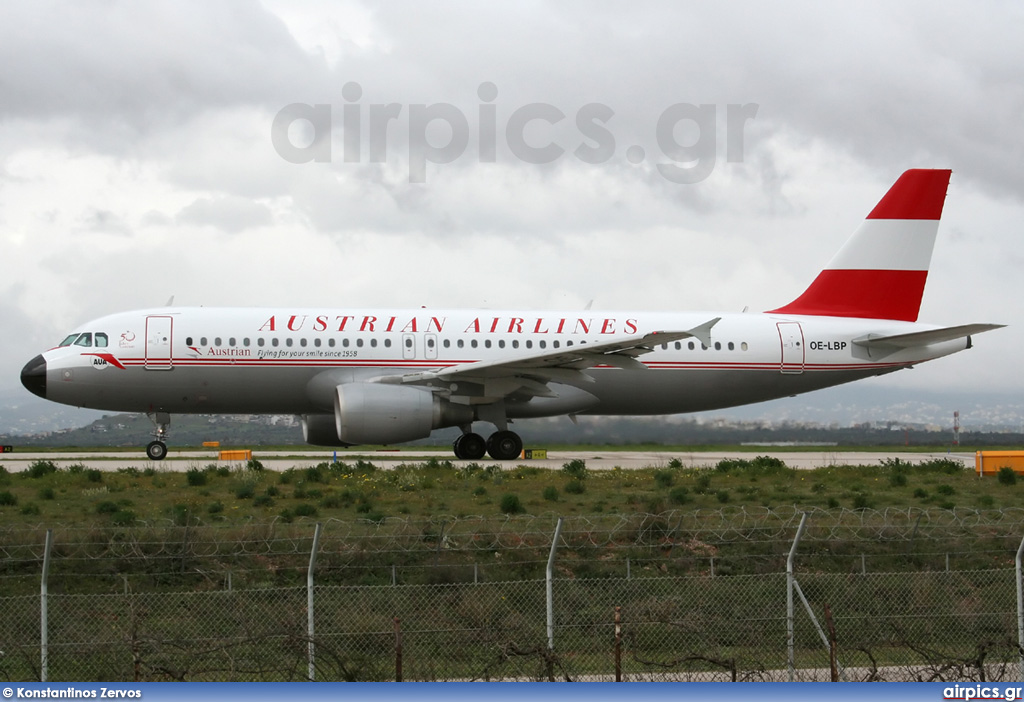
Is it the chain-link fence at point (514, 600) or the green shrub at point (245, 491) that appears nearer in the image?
the chain-link fence at point (514, 600)

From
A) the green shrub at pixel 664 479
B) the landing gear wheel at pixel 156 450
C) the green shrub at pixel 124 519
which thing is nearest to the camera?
the green shrub at pixel 124 519

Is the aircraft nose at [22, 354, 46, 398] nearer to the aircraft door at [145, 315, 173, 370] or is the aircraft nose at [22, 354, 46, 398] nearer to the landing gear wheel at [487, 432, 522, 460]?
the aircraft door at [145, 315, 173, 370]

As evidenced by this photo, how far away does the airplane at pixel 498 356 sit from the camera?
27.3 metres

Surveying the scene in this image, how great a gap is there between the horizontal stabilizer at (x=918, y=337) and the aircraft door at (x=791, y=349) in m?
1.67

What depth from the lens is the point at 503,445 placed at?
29.0 metres

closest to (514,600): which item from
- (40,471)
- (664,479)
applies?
(664,479)

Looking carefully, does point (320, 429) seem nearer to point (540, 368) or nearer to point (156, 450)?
point (156, 450)

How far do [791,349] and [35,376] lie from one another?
19883 mm

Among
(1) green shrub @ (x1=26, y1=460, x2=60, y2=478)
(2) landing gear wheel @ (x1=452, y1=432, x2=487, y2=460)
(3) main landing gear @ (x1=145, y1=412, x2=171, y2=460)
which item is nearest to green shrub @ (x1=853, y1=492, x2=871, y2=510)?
(2) landing gear wheel @ (x1=452, y1=432, x2=487, y2=460)

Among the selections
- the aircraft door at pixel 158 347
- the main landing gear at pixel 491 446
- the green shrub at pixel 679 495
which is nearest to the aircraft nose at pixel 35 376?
the aircraft door at pixel 158 347

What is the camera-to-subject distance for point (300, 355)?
2775 centimetres

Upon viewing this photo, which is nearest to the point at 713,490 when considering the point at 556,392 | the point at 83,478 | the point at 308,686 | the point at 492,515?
the point at 492,515

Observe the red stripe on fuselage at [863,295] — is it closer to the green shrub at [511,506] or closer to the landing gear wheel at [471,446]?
the landing gear wheel at [471,446]

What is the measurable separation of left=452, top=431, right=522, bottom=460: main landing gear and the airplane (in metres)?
0.04
